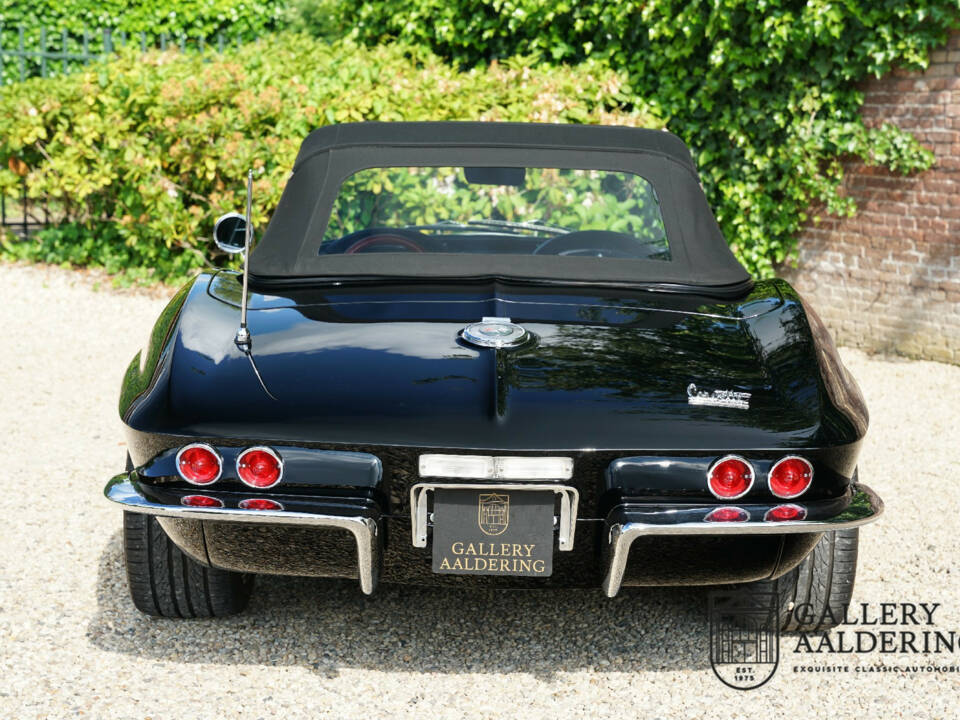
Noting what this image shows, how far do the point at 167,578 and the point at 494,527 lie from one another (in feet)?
3.89

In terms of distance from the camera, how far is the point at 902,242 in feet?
25.3

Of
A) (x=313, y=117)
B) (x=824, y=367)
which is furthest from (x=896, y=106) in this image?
(x=824, y=367)

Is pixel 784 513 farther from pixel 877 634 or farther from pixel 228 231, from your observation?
pixel 228 231

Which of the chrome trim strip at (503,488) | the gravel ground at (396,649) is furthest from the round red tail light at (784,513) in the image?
the gravel ground at (396,649)

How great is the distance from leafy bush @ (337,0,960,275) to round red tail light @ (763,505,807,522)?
539 cm

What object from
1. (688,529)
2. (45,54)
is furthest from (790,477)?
(45,54)

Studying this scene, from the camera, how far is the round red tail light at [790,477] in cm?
277

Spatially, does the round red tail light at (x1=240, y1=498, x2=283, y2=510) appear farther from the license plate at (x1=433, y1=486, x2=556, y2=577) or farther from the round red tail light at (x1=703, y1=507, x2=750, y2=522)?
the round red tail light at (x1=703, y1=507, x2=750, y2=522)

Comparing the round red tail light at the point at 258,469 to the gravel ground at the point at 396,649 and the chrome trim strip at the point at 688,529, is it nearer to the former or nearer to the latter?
the gravel ground at the point at 396,649

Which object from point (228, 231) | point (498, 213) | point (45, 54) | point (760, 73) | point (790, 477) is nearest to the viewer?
point (790, 477)

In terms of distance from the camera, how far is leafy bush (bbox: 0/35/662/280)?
8500 millimetres

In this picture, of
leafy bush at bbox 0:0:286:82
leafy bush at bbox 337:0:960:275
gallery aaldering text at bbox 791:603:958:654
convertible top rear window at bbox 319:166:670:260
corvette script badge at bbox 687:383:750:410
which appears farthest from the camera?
leafy bush at bbox 0:0:286:82

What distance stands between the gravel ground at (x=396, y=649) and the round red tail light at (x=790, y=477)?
2.24 feet

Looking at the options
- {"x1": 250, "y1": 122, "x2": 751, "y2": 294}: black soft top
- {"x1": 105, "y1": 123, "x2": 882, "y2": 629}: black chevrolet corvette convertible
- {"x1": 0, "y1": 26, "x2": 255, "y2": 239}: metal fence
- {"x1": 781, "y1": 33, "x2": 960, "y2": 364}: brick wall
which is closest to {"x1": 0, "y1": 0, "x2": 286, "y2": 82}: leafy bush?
{"x1": 0, "y1": 26, "x2": 255, "y2": 239}: metal fence
